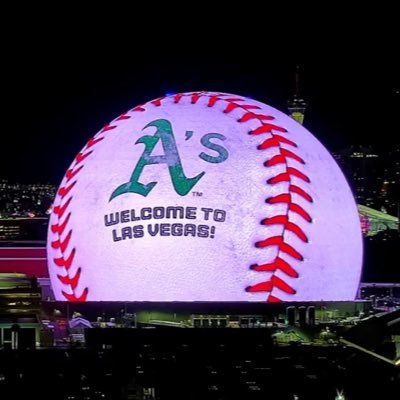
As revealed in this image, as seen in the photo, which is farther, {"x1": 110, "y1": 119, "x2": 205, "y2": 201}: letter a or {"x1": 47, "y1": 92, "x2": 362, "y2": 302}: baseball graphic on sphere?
{"x1": 110, "y1": 119, "x2": 205, "y2": 201}: letter a

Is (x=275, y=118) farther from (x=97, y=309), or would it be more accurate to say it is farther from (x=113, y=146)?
(x=97, y=309)

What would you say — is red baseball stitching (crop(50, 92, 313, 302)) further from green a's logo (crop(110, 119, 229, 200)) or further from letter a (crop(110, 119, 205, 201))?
letter a (crop(110, 119, 205, 201))

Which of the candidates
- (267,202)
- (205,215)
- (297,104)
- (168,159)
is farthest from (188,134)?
(297,104)

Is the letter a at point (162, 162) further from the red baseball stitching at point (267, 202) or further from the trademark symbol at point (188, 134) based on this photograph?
the red baseball stitching at point (267, 202)

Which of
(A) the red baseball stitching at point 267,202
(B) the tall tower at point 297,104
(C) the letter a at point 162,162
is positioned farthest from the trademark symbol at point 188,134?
(B) the tall tower at point 297,104

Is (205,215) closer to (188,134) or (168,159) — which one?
(168,159)

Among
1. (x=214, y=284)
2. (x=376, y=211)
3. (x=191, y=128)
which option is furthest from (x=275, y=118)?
(x=376, y=211)

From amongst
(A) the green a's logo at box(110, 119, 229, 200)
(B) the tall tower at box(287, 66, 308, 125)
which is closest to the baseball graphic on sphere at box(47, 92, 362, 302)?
(A) the green a's logo at box(110, 119, 229, 200)
